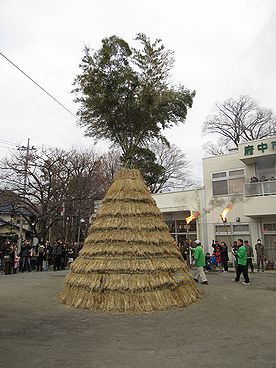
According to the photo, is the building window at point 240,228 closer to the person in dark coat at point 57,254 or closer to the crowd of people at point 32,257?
the crowd of people at point 32,257

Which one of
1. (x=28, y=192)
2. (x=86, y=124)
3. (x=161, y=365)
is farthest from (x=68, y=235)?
(x=161, y=365)

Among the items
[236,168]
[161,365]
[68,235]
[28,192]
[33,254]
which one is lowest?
[161,365]

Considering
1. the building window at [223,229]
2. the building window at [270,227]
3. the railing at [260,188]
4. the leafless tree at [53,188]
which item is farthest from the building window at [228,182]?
the leafless tree at [53,188]

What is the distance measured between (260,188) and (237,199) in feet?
6.92

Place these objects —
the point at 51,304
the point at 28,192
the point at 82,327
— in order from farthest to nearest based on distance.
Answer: the point at 28,192 → the point at 51,304 → the point at 82,327

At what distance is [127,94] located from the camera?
11047 millimetres

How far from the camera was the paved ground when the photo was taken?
4.60m

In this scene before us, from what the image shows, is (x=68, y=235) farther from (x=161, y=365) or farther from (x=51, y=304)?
(x=161, y=365)

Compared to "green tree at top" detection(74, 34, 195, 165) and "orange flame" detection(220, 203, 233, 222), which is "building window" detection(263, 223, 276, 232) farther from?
"green tree at top" detection(74, 34, 195, 165)

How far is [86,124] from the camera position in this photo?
39.9 feet

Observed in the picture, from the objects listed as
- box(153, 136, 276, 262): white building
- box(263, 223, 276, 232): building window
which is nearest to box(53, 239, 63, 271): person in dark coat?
box(153, 136, 276, 262): white building

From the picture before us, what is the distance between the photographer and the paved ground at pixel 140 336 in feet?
15.1

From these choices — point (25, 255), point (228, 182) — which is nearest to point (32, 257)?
point (25, 255)

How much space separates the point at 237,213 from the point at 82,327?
16757mm
